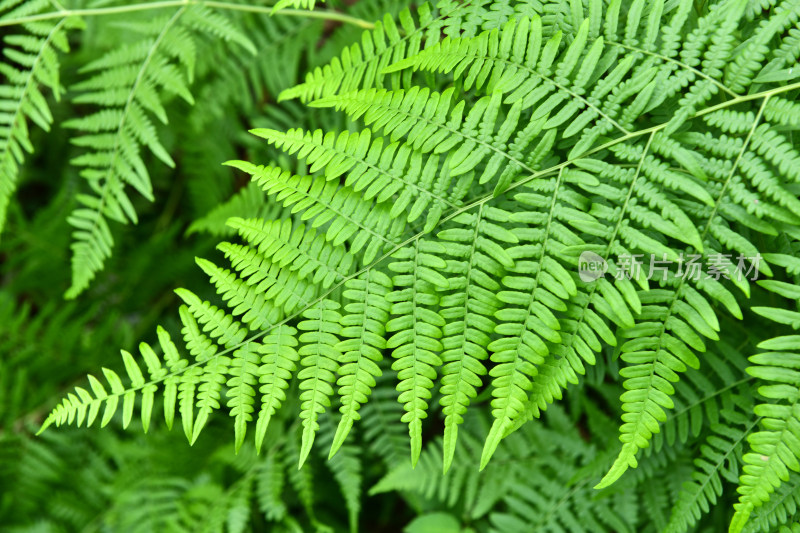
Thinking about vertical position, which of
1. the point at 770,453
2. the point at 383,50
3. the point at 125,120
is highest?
the point at 383,50

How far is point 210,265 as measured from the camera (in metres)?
1.52

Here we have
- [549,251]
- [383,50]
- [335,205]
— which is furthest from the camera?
[383,50]

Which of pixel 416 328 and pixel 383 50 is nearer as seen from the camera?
pixel 416 328

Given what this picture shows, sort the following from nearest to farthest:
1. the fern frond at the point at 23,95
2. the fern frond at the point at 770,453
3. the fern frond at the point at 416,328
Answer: the fern frond at the point at 770,453 → the fern frond at the point at 416,328 → the fern frond at the point at 23,95

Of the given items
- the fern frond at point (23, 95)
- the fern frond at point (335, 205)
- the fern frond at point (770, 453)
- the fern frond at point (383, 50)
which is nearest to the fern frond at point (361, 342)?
the fern frond at point (335, 205)

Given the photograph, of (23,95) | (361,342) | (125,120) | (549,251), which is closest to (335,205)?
(361,342)

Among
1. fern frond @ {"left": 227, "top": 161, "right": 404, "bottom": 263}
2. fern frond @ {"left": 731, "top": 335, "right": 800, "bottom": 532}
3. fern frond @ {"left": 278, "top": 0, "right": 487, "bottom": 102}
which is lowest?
fern frond @ {"left": 731, "top": 335, "right": 800, "bottom": 532}

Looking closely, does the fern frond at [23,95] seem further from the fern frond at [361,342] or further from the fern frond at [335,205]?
the fern frond at [361,342]

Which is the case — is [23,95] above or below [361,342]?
above

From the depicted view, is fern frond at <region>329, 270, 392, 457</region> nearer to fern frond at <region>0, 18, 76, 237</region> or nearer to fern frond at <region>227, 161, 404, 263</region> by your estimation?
fern frond at <region>227, 161, 404, 263</region>

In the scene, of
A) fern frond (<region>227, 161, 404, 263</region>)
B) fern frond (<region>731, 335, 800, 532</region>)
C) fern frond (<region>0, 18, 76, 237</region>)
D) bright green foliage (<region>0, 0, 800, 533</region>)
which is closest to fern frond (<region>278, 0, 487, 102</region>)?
bright green foliage (<region>0, 0, 800, 533</region>)

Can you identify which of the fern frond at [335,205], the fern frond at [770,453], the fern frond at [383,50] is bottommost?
the fern frond at [770,453]

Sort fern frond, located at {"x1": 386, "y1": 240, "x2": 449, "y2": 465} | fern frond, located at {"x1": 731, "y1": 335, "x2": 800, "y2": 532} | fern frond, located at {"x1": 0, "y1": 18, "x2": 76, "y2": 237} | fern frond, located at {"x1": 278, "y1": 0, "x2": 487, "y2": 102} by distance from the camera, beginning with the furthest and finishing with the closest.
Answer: fern frond, located at {"x1": 0, "y1": 18, "x2": 76, "y2": 237}
fern frond, located at {"x1": 278, "y1": 0, "x2": 487, "y2": 102}
fern frond, located at {"x1": 386, "y1": 240, "x2": 449, "y2": 465}
fern frond, located at {"x1": 731, "y1": 335, "x2": 800, "y2": 532}

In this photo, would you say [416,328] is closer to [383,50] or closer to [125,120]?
[383,50]
